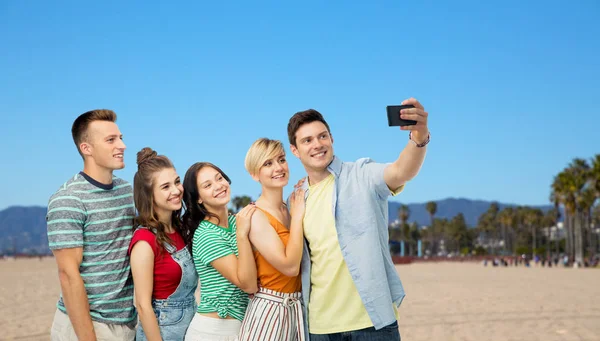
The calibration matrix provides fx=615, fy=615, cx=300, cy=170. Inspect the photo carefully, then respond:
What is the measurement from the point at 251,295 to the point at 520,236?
15067cm

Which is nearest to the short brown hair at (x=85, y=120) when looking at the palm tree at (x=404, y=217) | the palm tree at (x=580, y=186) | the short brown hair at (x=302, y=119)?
the short brown hair at (x=302, y=119)

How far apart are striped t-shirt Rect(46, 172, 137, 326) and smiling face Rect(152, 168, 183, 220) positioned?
10.6 inches

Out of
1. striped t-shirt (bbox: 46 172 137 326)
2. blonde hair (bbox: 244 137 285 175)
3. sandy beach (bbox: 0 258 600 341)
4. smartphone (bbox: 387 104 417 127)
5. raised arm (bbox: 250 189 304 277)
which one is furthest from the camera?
sandy beach (bbox: 0 258 600 341)

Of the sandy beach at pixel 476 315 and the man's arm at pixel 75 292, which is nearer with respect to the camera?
the man's arm at pixel 75 292

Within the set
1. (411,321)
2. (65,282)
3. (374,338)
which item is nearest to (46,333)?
(411,321)

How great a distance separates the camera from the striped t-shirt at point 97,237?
13.3 ft

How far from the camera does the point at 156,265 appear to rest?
4.21m

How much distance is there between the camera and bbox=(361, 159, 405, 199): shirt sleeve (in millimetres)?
4109

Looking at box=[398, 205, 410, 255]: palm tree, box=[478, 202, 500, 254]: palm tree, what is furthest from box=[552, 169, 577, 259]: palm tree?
box=[478, 202, 500, 254]: palm tree

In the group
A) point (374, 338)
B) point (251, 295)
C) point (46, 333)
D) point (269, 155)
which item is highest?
point (269, 155)

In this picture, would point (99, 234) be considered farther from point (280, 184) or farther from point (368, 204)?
point (368, 204)

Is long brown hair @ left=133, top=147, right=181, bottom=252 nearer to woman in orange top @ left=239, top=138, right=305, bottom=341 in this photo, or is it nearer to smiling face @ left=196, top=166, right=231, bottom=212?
smiling face @ left=196, top=166, right=231, bottom=212

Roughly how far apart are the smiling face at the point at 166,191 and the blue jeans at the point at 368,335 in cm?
136

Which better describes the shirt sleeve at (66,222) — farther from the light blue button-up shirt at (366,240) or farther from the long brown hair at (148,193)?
the light blue button-up shirt at (366,240)
